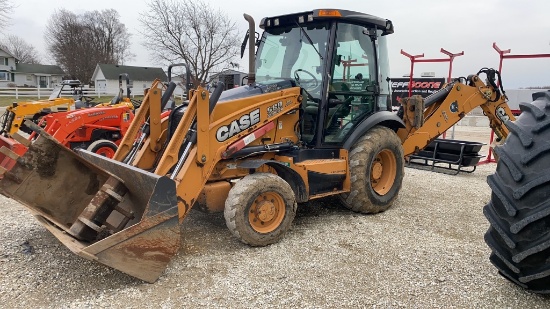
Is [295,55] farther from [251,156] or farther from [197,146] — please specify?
[197,146]

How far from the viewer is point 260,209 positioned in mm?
4164

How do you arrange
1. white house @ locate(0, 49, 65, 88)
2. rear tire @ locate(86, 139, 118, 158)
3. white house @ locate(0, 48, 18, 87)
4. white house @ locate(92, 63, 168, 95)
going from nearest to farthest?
rear tire @ locate(86, 139, 118, 158), white house @ locate(92, 63, 168, 95), white house @ locate(0, 48, 18, 87), white house @ locate(0, 49, 65, 88)

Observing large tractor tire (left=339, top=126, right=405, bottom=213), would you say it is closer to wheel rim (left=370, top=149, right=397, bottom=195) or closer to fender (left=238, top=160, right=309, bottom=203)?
wheel rim (left=370, top=149, right=397, bottom=195)

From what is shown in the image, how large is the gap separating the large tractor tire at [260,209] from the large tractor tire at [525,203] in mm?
2063

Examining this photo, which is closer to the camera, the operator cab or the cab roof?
the cab roof

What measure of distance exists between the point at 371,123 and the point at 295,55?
Result: 125 cm

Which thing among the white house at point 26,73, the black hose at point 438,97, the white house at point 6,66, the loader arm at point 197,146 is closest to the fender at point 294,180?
the loader arm at point 197,146

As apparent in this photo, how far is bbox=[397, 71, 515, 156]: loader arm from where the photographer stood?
6176 mm

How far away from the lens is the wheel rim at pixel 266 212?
13.6 ft

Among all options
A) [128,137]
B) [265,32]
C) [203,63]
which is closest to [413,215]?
[265,32]

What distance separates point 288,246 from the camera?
422 centimetres

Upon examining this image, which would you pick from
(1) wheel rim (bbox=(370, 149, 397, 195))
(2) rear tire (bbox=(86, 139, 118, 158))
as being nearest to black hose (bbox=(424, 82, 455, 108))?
(1) wheel rim (bbox=(370, 149, 397, 195))

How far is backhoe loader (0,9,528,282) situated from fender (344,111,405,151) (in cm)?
2

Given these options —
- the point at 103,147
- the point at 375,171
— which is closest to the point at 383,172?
the point at 375,171
